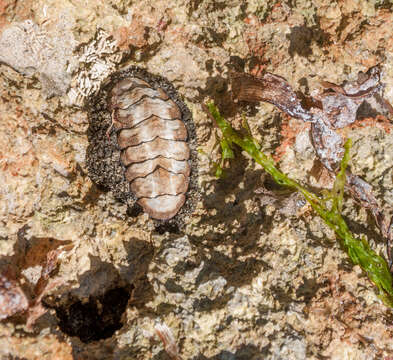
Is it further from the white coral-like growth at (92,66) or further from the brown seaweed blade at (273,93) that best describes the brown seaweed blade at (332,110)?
the white coral-like growth at (92,66)

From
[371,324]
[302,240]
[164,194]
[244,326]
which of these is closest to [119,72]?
[164,194]

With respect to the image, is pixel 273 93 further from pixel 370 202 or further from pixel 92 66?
pixel 92 66

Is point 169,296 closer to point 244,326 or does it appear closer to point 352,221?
point 244,326

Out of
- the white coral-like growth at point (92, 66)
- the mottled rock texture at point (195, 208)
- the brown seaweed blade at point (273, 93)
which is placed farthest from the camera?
the white coral-like growth at point (92, 66)

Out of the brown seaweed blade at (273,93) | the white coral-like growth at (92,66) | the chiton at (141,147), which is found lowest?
the chiton at (141,147)

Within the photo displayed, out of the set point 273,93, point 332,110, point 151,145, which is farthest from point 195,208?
point 332,110

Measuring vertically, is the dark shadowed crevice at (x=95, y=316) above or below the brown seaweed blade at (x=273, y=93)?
below

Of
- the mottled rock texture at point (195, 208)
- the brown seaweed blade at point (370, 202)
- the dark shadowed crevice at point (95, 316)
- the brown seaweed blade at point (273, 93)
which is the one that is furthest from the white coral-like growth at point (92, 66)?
the brown seaweed blade at point (370, 202)
